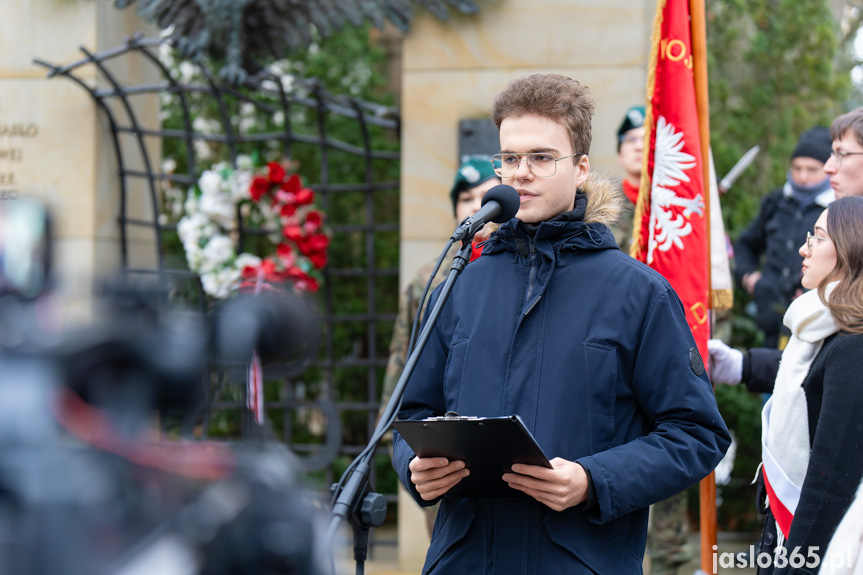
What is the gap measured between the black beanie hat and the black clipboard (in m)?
3.04

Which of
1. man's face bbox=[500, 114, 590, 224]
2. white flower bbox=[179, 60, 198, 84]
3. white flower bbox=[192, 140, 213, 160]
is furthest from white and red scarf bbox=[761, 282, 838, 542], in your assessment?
white flower bbox=[192, 140, 213, 160]

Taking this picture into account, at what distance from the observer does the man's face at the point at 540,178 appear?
2088mm

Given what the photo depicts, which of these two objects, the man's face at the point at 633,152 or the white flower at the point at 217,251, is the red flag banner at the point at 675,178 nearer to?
the man's face at the point at 633,152

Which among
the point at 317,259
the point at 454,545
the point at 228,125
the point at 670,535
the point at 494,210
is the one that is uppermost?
the point at 228,125

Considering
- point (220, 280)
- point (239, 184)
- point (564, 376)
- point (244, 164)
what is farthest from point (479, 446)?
point (244, 164)

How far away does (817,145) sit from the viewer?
427 cm

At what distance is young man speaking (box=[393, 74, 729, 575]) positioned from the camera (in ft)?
6.24

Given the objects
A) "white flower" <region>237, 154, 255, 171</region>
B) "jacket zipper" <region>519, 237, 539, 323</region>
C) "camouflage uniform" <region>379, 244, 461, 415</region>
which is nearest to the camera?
"jacket zipper" <region>519, 237, 539, 323</region>

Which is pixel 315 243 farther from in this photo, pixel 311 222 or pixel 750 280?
pixel 750 280

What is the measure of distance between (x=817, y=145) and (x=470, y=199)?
1756 millimetres

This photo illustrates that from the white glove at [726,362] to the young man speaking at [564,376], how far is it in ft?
4.36

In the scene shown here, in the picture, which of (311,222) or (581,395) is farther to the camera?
(311,222)

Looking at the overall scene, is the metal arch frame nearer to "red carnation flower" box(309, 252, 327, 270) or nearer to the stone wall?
the stone wall

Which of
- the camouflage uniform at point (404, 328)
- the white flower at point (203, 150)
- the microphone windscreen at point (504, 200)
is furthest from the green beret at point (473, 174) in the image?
the white flower at point (203, 150)
